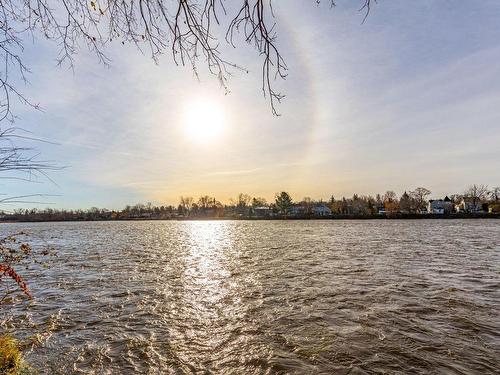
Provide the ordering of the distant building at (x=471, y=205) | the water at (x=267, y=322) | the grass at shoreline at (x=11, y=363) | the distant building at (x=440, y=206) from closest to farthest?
the grass at shoreline at (x=11, y=363)
the water at (x=267, y=322)
the distant building at (x=471, y=205)
the distant building at (x=440, y=206)

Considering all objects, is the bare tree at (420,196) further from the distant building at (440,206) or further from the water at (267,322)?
the water at (267,322)

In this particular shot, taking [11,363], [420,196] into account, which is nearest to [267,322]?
[11,363]

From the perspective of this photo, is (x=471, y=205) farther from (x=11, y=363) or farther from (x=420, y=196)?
(x=11, y=363)

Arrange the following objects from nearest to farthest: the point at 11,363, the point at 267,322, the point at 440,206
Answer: the point at 11,363
the point at 267,322
the point at 440,206

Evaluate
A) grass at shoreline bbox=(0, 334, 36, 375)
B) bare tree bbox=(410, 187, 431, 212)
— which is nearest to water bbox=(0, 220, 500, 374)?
grass at shoreline bbox=(0, 334, 36, 375)

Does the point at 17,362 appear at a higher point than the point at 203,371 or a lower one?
higher

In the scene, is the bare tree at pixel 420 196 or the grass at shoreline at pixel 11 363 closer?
the grass at shoreline at pixel 11 363

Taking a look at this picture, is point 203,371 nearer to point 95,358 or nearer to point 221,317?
point 95,358

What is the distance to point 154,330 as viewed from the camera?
34.8 feet

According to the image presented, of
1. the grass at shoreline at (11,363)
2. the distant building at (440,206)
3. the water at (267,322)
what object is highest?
the distant building at (440,206)

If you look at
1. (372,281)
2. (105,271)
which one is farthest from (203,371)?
(105,271)

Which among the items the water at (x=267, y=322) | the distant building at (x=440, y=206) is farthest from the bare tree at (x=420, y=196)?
the water at (x=267, y=322)

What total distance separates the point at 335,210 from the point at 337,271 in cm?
17392

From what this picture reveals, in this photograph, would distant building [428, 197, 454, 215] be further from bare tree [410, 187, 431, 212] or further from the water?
the water
